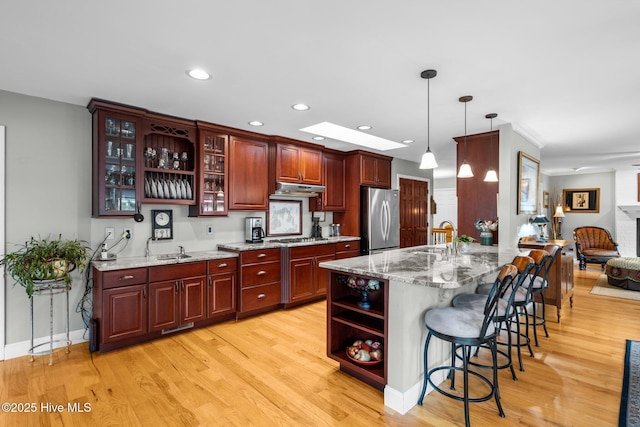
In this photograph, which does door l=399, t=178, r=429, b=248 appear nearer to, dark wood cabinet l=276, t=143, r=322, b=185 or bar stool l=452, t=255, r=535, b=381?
dark wood cabinet l=276, t=143, r=322, b=185

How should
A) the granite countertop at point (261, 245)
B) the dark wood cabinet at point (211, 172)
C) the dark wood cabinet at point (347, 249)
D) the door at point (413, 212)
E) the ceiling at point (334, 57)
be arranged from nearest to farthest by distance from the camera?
the ceiling at point (334, 57) → the dark wood cabinet at point (211, 172) → the granite countertop at point (261, 245) → the dark wood cabinet at point (347, 249) → the door at point (413, 212)

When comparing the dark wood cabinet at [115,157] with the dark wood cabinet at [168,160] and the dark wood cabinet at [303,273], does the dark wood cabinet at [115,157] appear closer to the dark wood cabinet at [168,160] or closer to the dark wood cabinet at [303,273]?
the dark wood cabinet at [168,160]

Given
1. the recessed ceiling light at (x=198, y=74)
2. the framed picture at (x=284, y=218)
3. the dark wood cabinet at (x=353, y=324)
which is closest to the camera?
the dark wood cabinet at (x=353, y=324)

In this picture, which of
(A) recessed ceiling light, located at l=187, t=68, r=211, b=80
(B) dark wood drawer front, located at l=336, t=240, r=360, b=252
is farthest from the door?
(A) recessed ceiling light, located at l=187, t=68, r=211, b=80

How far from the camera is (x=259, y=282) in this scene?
406cm

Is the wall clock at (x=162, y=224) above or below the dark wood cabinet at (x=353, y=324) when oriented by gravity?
above

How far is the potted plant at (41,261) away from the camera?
2.71 meters

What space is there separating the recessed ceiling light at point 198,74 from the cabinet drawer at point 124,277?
6.12ft

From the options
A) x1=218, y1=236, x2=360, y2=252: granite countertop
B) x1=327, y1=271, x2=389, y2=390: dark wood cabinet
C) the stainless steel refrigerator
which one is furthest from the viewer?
the stainless steel refrigerator

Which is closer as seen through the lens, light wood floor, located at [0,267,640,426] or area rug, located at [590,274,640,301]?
light wood floor, located at [0,267,640,426]

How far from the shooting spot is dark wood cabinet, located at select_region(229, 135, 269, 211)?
4168mm

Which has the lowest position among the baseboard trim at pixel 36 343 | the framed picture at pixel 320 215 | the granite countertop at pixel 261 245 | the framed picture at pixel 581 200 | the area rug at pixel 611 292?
the area rug at pixel 611 292

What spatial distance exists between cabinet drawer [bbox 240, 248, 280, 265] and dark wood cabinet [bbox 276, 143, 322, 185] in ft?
3.44

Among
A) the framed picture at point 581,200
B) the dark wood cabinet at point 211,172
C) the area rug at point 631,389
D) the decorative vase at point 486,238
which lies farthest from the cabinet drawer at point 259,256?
the framed picture at point 581,200
